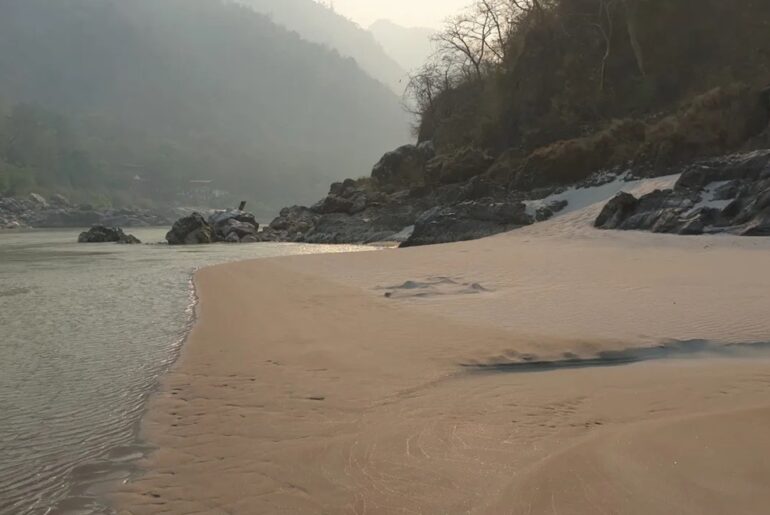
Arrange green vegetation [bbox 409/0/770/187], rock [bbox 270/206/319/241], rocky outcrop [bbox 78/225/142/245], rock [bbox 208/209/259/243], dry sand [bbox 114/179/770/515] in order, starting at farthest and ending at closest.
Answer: rock [bbox 270/206/319/241] < rock [bbox 208/209/259/243] < rocky outcrop [bbox 78/225/142/245] < green vegetation [bbox 409/0/770/187] < dry sand [bbox 114/179/770/515]

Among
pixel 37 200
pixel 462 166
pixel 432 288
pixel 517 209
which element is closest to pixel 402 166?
pixel 462 166

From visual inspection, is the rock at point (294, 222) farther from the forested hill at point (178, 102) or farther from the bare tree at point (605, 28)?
the forested hill at point (178, 102)

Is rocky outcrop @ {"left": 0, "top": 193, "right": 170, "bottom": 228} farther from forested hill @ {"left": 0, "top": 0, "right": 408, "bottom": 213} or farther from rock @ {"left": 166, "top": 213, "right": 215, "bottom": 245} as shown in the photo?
rock @ {"left": 166, "top": 213, "right": 215, "bottom": 245}

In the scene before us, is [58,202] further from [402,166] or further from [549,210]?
[549,210]

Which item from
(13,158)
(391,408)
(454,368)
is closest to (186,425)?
(391,408)

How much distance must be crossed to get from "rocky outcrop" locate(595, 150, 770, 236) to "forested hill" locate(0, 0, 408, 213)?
350 ft

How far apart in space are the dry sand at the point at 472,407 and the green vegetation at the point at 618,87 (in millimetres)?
12198

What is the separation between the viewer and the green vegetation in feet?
54.6

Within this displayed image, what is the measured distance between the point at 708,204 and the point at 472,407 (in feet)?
36.9

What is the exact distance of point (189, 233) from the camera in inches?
1154

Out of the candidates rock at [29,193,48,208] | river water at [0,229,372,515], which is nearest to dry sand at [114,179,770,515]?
river water at [0,229,372,515]

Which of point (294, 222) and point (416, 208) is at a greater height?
point (416, 208)

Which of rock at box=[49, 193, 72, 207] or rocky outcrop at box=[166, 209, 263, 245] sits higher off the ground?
rock at box=[49, 193, 72, 207]

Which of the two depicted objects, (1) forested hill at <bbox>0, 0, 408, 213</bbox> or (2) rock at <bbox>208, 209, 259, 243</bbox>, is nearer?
(2) rock at <bbox>208, 209, 259, 243</bbox>
